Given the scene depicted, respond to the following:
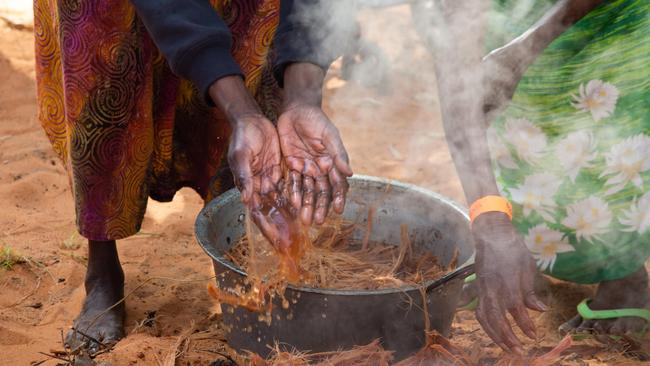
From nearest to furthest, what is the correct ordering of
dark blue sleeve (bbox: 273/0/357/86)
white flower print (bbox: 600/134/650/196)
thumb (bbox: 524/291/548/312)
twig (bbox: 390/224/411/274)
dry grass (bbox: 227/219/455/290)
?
thumb (bbox: 524/291/548/312) → dry grass (bbox: 227/219/455/290) → dark blue sleeve (bbox: 273/0/357/86) → twig (bbox: 390/224/411/274) → white flower print (bbox: 600/134/650/196)

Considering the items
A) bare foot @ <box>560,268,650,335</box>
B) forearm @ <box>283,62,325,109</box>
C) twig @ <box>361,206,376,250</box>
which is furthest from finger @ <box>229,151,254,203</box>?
bare foot @ <box>560,268,650,335</box>

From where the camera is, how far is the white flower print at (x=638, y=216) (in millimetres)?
2824

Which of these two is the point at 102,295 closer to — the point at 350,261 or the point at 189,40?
the point at 350,261

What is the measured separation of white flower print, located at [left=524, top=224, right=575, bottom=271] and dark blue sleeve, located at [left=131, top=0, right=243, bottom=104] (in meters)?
1.43

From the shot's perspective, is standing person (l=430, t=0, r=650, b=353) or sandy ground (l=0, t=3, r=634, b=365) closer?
standing person (l=430, t=0, r=650, b=353)

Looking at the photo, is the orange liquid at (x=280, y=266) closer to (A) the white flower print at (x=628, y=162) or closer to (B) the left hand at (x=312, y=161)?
(B) the left hand at (x=312, y=161)

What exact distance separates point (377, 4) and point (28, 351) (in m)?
4.37

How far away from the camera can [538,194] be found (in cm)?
299

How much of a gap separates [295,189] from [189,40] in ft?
1.73

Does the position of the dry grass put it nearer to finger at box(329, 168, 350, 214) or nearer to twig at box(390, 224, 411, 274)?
twig at box(390, 224, 411, 274)

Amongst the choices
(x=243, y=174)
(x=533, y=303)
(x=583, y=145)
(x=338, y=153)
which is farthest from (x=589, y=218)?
(x=243, y=174)

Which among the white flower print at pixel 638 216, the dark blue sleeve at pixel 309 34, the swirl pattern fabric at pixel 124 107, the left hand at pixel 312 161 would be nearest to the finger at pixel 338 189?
the left hand at pixel 312 161

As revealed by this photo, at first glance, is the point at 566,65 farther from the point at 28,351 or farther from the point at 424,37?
the point at 28,351

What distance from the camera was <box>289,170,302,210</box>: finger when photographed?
2172 mm
